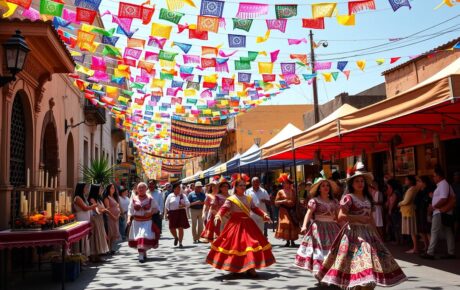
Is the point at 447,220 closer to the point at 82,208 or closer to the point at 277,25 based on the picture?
the point at 277,25

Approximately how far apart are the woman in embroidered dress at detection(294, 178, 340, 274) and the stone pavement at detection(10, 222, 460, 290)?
44 cm

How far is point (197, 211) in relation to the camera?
15430mm

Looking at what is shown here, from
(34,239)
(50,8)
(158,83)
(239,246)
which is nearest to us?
(34,239)

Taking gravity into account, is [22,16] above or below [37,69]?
above

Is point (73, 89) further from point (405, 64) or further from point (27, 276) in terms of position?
point (405, 64)

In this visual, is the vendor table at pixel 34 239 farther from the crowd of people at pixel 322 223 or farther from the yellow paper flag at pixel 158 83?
the yellow paper flag at pixel 158 83

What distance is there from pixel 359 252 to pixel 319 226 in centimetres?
158

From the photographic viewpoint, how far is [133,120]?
22.4 meters

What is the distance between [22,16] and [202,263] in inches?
259

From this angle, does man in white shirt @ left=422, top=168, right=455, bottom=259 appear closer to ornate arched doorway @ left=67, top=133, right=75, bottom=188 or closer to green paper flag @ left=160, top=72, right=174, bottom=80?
green paper flag @ left=160, top=72, right=174, bottom=80

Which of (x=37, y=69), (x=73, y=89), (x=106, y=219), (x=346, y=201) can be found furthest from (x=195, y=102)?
(x=346, y=201)

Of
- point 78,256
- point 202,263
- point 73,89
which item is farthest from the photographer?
point 73,89

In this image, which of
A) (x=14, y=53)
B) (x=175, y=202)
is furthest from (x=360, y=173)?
(x=175, y=202)

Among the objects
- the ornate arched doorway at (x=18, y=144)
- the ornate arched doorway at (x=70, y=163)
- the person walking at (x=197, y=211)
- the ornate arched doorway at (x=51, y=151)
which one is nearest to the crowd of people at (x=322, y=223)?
the person walking at (x=197, y=211)
